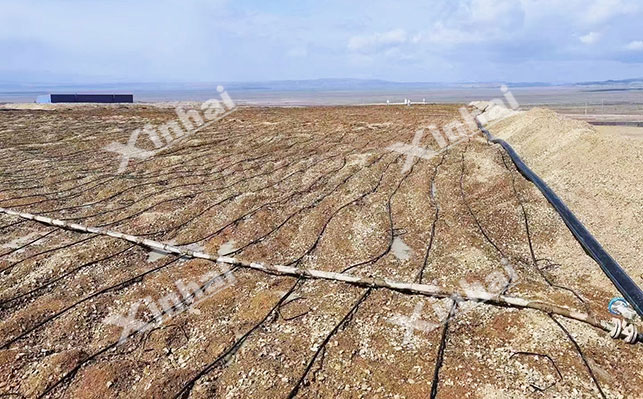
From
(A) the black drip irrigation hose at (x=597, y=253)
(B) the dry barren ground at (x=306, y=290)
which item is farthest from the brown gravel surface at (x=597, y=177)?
(B) the dry barren ground at (x=306, y=290)

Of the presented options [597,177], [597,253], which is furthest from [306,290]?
[597,177]

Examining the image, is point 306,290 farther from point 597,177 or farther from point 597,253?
point 597,177

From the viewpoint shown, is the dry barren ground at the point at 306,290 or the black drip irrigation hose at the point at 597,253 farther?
the black drip irrigation hose at the point at 597,253

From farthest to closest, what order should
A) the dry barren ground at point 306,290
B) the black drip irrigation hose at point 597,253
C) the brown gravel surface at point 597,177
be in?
the brown gravel surface at point 597,177
the black drip irrigation hose at point 597,253
the dry barren ground at point 306,290

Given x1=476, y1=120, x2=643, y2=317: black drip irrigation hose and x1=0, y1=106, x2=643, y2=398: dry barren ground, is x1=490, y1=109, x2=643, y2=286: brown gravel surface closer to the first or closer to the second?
x1=476, y1=120, x2=643, y2=317: black drip irrigation hose

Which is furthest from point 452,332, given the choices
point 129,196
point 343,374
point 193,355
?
point 129,196

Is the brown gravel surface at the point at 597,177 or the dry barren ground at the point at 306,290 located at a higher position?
the brown gravel surface at the point at 597,177

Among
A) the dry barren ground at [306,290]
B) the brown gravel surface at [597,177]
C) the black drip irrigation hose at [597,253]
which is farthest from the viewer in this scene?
the brown gravel surface at [597,177]

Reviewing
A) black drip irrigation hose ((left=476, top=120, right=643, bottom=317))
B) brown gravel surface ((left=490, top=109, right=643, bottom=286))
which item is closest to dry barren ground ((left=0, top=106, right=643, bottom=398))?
black drip irrigation hose ((left=476, top=120, right=643, bottom=317))

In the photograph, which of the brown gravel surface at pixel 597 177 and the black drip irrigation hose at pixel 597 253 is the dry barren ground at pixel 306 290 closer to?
the black drip irrigation hose at pixel 597 253
